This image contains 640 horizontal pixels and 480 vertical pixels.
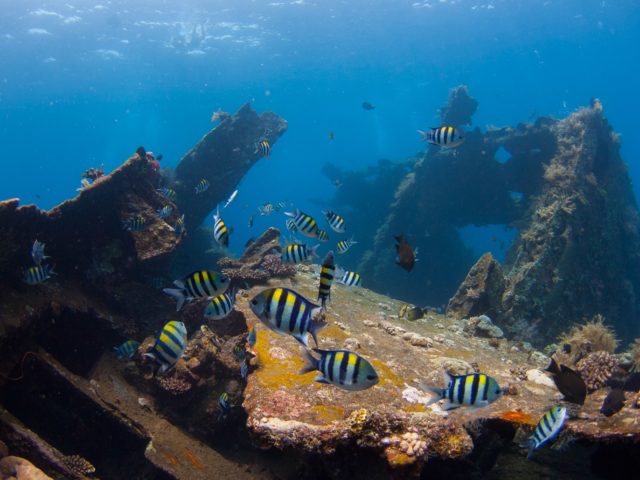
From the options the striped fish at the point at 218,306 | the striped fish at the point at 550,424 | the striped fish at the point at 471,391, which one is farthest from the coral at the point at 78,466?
the striped fish at the point at 550,424

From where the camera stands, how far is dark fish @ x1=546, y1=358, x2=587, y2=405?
475cm

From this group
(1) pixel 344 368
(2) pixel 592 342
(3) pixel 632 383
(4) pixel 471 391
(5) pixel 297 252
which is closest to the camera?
(1) pixel 344 368

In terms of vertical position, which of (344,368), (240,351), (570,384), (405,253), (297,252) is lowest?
(240,351)

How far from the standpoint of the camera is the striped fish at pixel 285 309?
275cm

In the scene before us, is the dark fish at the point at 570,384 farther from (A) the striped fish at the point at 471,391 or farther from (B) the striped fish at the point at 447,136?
(B) the striped fish at the point at 447,136

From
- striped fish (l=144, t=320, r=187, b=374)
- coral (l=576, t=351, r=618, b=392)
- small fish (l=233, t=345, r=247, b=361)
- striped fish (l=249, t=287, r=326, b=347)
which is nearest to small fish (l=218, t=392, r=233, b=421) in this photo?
small fish (l=233, t=345, r=247, b=361)

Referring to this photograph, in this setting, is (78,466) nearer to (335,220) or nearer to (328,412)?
(328,412)

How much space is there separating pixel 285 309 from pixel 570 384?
4375mm

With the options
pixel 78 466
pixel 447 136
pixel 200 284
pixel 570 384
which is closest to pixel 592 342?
pixel 570 384

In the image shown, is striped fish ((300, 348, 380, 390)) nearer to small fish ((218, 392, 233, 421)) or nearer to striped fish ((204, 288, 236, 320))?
striped fish ((204, 288, 236, 320))

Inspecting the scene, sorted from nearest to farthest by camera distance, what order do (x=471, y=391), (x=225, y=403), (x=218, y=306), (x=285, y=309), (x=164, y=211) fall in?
(x=285, y=309), (x=471, y=391), (x=218, y=306), (x=225, y=403), (x=164, y=211)

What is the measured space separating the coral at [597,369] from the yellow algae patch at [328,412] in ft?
15.0

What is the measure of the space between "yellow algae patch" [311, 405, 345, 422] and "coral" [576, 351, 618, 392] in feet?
15.0

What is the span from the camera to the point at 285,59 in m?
52.9
